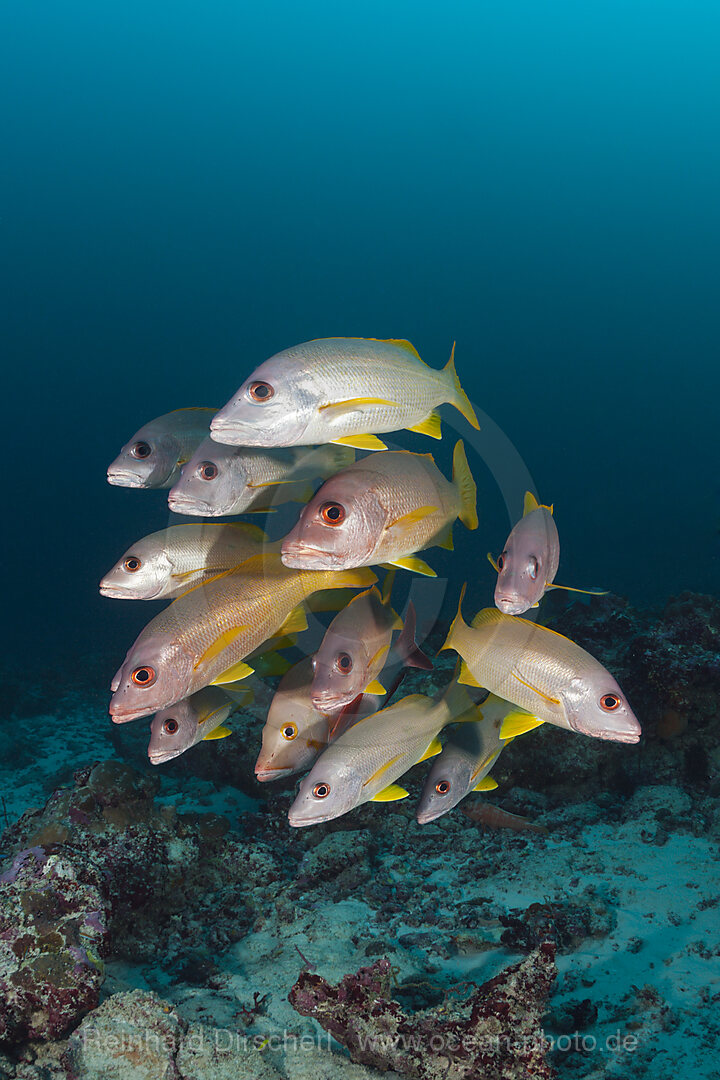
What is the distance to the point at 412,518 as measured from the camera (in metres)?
2.27

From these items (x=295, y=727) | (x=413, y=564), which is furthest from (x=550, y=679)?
(x=295, y=727)

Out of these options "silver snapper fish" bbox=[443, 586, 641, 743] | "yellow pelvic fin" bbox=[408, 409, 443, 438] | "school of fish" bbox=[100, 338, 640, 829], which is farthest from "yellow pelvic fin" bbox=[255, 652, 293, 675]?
"yellow pelvic fin" bbox=[408, 409, 443, 438]

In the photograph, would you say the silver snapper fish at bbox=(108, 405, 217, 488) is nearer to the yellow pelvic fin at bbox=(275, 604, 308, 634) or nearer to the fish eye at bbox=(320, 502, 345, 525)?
the yellow pelvic fin at bbox=(275, 604, 308, 634)

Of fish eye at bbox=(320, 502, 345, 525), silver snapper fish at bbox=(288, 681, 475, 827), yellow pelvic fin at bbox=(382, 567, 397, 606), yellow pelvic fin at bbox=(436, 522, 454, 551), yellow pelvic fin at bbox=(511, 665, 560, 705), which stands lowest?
silver snapper fish at bbox=(288, 681, 475, 827)

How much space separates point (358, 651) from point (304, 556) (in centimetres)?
50

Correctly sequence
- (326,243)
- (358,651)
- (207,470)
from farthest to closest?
(326,243), (207,470), (358,651)

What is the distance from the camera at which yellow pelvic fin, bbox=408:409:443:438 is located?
2646 millimetres

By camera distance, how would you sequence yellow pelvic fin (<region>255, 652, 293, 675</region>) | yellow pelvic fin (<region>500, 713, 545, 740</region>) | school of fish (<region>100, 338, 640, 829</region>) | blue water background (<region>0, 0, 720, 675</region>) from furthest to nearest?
blue water background (<region>0, 0, 720, 675</region>), yellow pelvic fin (<region>255, 652, 293, 675</region>), yellow pelvic fin (<region>500, 713, 545, 740</region>), school of fish (<region>100, 338, 640, 829</region>)

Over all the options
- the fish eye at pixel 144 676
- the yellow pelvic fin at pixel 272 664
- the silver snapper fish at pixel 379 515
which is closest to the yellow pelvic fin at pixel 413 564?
the silver snapper fish at pixel 379 515

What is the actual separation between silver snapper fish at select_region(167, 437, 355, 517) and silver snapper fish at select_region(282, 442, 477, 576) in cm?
48

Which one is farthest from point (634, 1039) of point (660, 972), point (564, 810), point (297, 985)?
point (564, 810)

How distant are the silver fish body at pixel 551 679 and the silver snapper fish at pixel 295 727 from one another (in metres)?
0.73

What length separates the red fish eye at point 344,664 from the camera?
225 cm

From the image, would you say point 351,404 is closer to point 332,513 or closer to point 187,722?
point 332,513
